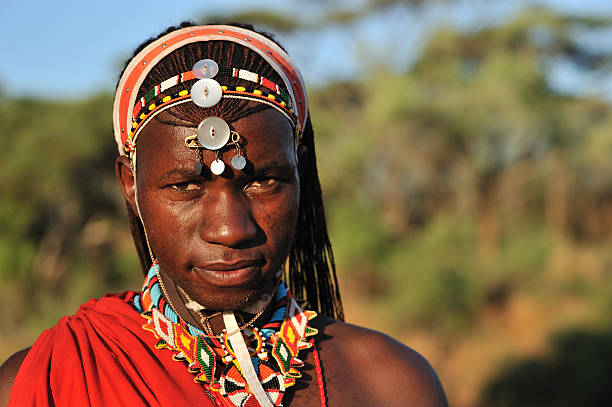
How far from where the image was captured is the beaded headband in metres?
1.44

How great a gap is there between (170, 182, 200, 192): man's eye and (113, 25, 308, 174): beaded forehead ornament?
69 millimetres

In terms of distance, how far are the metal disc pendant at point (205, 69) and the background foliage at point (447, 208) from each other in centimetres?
510

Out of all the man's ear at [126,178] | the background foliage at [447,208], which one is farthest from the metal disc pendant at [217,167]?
the background foliage at [447,208]

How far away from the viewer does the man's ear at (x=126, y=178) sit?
1.57m

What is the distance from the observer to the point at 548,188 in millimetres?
14875

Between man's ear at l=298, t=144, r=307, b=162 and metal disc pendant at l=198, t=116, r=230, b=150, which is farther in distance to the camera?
man's ear at l=298, t=144, r=307, b=162

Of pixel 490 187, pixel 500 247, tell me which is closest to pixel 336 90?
pixel 490 187

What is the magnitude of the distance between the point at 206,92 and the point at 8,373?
70cm

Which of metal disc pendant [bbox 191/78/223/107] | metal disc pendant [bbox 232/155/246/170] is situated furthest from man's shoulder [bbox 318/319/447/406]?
metal disc pendant [bbox 191/78/223/107]

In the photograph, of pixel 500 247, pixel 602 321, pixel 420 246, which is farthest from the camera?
pixel 500 247

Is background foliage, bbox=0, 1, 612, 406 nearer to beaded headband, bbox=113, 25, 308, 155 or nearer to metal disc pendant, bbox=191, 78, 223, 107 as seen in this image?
beaded headband, bbox=113, 25, 308, 155

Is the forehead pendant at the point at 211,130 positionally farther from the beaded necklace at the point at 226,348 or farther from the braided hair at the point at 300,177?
the beaded necklace at the point at 226,348

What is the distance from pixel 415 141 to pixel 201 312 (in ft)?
45.7

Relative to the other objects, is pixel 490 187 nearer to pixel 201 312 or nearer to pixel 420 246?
pixel 420 246
